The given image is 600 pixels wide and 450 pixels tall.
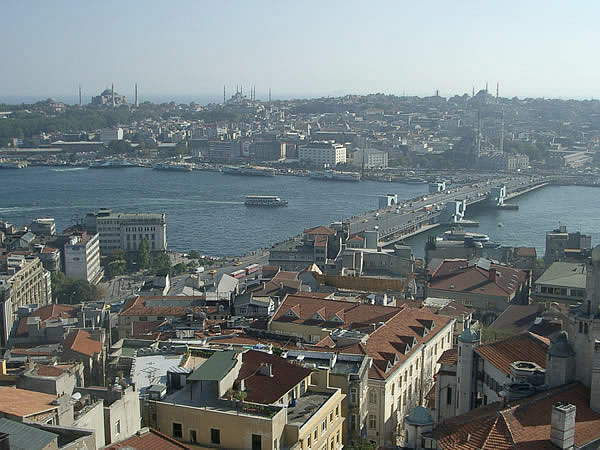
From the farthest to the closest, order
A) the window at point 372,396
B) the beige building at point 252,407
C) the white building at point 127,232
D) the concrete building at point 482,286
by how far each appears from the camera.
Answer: the white building at point 127,232 → the concrete building at point 482,286 → the window at point 372,396 → the beige building at point 252,407

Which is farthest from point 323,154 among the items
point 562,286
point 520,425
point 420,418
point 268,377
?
point 520,425

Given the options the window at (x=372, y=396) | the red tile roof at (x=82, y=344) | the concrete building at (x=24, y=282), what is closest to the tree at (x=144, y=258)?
the concrete building at (x=24, y=282)

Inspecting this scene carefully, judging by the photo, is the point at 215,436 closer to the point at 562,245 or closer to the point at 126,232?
the point at 562,245

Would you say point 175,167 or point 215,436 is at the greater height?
point 215,436

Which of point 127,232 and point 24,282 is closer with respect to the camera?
point 24,282

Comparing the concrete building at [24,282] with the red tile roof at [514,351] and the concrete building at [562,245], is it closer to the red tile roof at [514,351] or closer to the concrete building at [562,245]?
the red tile roof at [514,351]

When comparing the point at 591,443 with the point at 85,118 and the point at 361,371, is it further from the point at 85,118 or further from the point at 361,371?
the point at 85,118

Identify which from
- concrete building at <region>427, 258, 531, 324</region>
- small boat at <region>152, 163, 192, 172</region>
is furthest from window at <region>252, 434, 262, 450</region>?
small boat at <region>152, 163, 192, 172</region>
